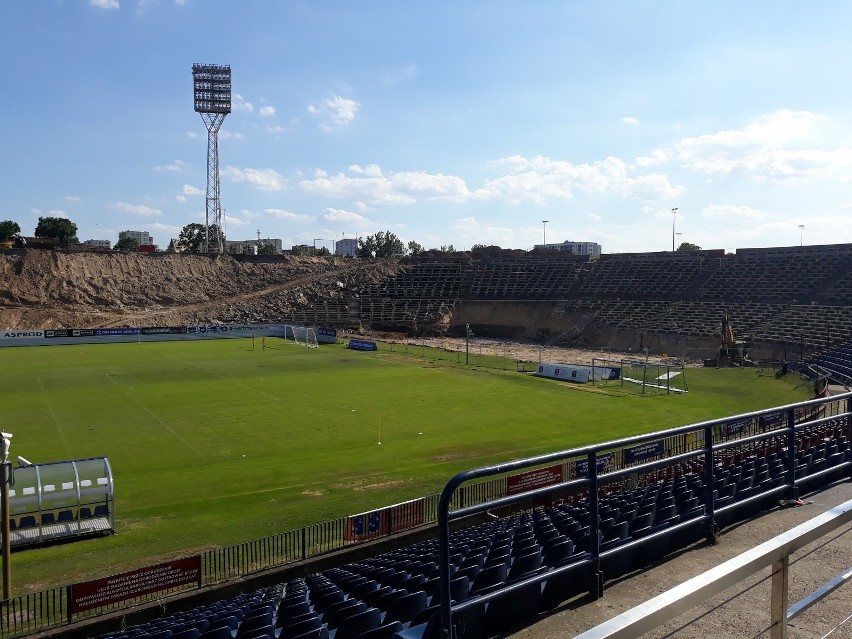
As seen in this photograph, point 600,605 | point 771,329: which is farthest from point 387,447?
point 771,329

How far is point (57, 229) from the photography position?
6535 inches

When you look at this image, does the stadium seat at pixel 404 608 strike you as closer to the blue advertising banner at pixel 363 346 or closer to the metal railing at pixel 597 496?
the metal railing at pixel 597 496

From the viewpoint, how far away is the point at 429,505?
2195 centimetres

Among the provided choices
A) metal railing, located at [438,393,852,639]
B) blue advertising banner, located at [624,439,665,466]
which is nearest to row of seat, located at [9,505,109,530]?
blue advertising banner, located at [624,439,665,466]

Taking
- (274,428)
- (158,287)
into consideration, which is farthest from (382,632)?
(158,287)

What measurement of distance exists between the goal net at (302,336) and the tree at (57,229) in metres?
96.3

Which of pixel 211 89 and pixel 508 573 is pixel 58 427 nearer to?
pixel 508 573

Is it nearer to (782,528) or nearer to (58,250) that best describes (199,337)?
(58,250)

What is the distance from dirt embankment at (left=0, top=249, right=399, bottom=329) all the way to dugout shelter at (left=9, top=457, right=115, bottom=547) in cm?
8648

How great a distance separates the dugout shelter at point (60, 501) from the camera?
68.1ft

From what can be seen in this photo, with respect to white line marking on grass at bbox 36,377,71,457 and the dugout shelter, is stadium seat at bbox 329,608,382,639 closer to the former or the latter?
the dugout shelter

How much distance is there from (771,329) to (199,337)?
70335 mm

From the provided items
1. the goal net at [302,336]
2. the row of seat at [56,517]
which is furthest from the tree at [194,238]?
the row of seat at [56,517]

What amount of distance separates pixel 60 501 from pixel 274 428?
16.1 m
